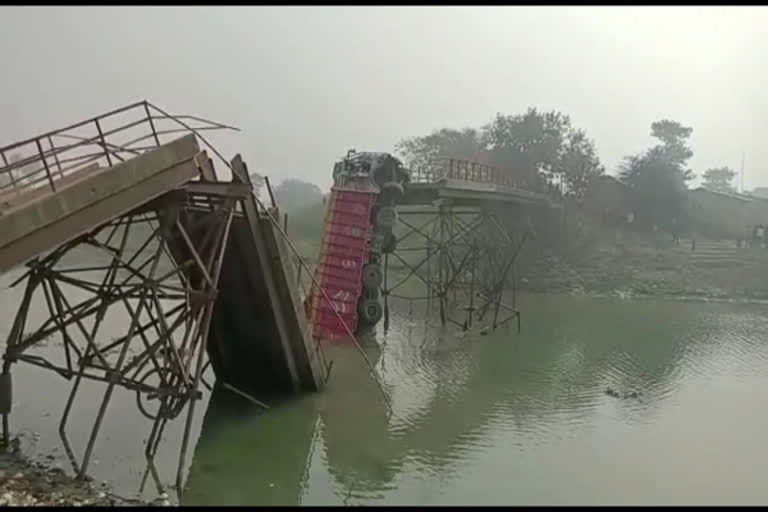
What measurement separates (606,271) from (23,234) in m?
29.9

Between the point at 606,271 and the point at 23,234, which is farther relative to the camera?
the point at 606,271

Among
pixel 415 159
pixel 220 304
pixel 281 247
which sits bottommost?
pixel 220 304

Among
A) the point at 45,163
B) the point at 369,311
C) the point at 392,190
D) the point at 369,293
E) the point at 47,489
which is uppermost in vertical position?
the point at 392,190

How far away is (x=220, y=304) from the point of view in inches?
442

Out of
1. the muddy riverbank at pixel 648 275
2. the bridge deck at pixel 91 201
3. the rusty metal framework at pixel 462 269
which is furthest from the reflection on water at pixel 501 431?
the muddy riverbank at pixel 648 275

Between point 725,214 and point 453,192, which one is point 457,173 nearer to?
point 453,192

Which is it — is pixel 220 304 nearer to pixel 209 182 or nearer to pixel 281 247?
pixel 281 247

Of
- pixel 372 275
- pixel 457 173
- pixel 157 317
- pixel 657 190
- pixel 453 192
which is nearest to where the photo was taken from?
pixel 157 317

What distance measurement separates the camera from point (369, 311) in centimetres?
1747

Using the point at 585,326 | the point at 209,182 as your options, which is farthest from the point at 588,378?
the point at 209,182

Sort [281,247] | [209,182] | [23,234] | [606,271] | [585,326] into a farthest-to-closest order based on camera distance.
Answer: [606,271] < [585,326] < [281,247] < [209,182] < [23,234]

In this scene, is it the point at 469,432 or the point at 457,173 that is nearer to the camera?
the point at 469,432

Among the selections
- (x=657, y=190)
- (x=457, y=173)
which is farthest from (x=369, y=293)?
(x=657, y=190)

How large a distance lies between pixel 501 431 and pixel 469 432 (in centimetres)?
54
